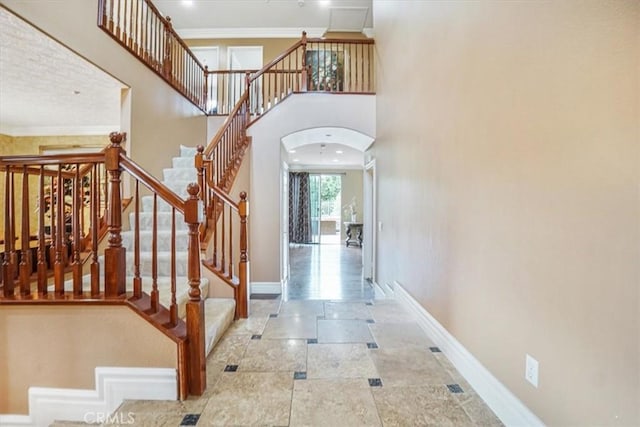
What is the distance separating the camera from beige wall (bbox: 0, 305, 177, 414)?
1.84 metres

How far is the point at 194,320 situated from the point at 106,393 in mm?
638

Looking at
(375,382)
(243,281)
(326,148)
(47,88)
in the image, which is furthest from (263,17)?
(375,382)

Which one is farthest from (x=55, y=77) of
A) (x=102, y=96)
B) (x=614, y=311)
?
(x=614, y=311)

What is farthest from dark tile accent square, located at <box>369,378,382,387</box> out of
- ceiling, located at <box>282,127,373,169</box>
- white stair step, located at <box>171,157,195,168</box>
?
ceiling, located at <box>282,127,373,169</box>

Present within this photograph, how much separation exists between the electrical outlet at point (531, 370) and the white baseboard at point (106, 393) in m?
1.83

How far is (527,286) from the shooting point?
58.7 inches

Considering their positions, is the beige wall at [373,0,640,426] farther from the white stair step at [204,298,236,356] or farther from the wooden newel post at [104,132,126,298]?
the wooden newel post at [104,132,126,298]

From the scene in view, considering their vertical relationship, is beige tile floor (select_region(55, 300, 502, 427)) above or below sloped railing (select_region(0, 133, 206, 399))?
below

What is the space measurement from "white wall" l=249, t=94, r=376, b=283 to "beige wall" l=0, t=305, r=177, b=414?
3.13 meters

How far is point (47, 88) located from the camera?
3.67m

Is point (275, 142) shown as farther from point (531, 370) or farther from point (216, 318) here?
point (531, 370)

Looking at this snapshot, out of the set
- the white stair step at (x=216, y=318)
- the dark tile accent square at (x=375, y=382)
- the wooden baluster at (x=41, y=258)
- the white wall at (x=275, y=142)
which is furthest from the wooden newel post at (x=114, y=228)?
the white wall at (x=275, y=142)

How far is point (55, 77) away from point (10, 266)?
7.84 ft

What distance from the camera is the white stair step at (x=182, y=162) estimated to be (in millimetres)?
4578
